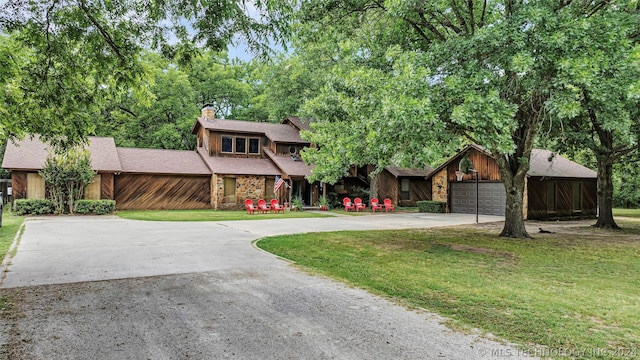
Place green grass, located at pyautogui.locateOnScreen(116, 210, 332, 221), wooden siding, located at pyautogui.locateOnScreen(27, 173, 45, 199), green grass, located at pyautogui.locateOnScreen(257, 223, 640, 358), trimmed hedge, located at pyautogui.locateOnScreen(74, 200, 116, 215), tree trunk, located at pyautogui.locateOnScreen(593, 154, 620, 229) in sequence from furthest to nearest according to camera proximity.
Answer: wooden siding, located at pyautogui.locateOnScreen(27, 173, 45, 199) → trimmed hedge, located at pyautogui.locateOnScreen(74, 200, 116, 215) → green grass, located at pyautogui.locateOnScreen(116, 210, 332, 221) → tree trunk, located at pyautogui.locateOnScreen(593, 154, 620, 229) → green grass, located at pyautogui.locateOnScreen(257, 223, 640, 358)

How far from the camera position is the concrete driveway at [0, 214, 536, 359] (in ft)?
12.2

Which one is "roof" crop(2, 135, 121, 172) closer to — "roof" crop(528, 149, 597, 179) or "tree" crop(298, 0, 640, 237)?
"tree" crop(298, 0, 640, 237)

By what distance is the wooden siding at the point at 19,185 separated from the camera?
66.3 ft

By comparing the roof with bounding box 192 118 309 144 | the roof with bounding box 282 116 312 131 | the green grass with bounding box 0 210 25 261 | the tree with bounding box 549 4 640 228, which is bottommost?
the green grass with bounding box 0 210 25 261

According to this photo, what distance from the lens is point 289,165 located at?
26781 millimetres

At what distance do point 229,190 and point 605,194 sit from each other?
19931mm

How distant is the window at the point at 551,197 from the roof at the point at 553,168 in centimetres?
65

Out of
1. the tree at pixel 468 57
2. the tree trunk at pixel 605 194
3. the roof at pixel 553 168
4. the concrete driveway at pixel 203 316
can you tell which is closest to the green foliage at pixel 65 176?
the concrete driveway at pixel 203 316

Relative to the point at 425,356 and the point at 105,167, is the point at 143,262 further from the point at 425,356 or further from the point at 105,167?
the point at 105,167

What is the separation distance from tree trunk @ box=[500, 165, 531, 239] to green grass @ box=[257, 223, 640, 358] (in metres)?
0.67

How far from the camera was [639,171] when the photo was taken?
30656 millimetres

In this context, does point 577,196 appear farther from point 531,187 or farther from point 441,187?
point 441,187

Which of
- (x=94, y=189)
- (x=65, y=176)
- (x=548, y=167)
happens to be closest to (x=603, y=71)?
(x=548, y=167)

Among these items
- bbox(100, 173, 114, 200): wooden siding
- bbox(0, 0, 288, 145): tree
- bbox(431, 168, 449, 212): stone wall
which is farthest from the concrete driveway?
bbox(431, 168, 449, 212): stone wall
